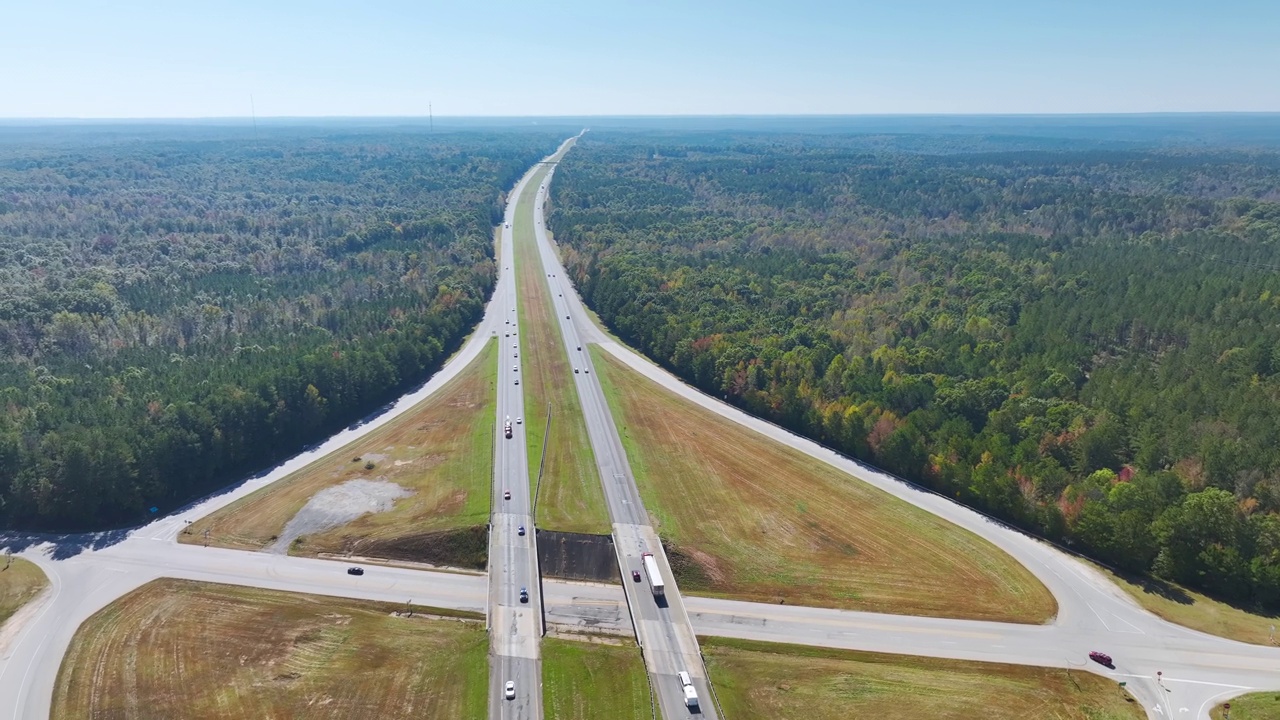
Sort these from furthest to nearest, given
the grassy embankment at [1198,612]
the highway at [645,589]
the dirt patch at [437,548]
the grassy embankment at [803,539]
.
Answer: the dirt patch at [437,548] → the grassy embankment at [803,539] → the grassy embankment at [1198,612] → the highway at [645,589]

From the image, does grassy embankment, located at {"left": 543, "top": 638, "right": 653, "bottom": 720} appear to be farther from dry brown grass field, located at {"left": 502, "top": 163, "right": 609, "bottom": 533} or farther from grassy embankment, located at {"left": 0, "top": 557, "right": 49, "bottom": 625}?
grassy embankment, located at {"left": 0, "top": 557, "right": 49, "bottom": 625}

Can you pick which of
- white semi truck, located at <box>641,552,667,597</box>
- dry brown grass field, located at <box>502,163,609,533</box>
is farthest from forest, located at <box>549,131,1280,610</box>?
white semi truck, located at <box>641,552,667,597</box>

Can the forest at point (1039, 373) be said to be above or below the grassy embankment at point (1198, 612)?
above

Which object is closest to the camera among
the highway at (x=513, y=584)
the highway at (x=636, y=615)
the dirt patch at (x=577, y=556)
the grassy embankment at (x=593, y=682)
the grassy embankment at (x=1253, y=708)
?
the grassy embankment at (x=1253, y=708)

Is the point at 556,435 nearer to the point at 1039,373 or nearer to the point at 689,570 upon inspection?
the point at 689,570

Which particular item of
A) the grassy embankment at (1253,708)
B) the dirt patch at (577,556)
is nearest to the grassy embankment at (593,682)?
the dirt patch at (577,556)

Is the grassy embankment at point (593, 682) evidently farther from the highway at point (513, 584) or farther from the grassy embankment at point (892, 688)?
the grassy embankment at point (892, 688)

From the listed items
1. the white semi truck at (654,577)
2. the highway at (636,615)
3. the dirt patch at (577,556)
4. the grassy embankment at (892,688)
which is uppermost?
the white semi truck at (654,577)

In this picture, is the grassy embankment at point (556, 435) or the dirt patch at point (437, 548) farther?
the grassy embankment at point (556, 435)
